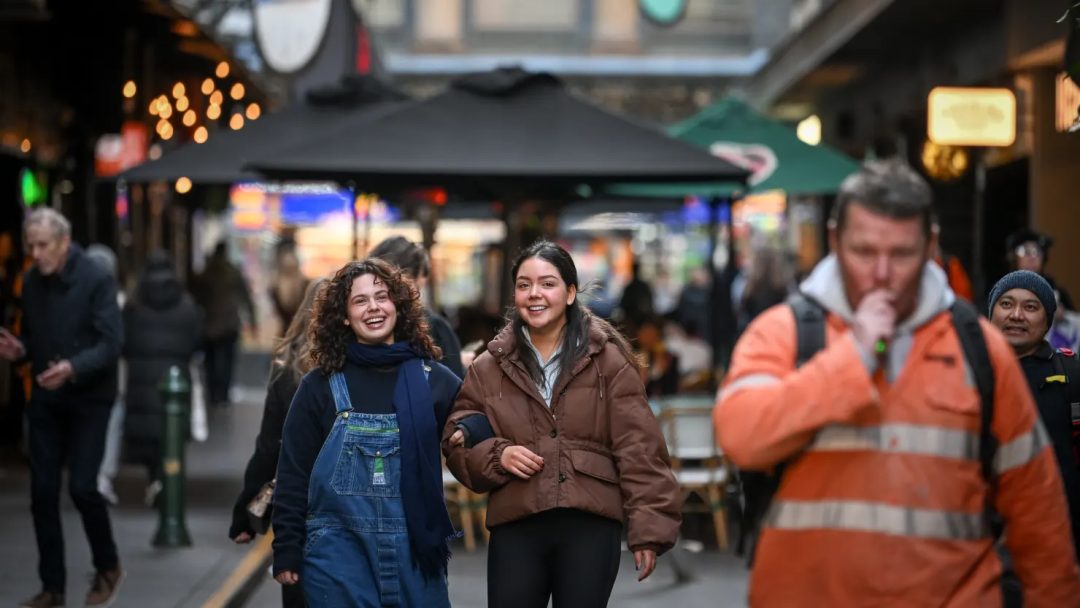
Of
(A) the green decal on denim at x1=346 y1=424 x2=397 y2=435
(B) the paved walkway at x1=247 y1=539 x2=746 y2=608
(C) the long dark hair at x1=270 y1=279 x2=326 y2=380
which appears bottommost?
(B) the paved walkway at x1=247 y1=539 x2=746 y2=608

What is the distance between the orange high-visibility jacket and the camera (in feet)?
12.6

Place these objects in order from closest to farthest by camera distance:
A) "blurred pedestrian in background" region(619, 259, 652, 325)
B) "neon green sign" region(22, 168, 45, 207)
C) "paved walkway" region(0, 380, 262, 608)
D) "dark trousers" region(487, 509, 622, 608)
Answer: "dark trousers" region(487, 509, 622, 608) < "paved walkway" region(0, 380, 262, 608) < "neon green sign" region(22, 168, 45, 207) < "blurred pedestrian in background" region(619, 259, 652, 325)

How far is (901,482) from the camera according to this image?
12.6 feet

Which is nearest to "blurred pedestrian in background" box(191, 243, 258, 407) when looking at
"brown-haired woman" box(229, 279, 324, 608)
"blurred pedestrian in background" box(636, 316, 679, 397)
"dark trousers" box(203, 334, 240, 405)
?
"dark trousers" box(203, 334, 240, 405)

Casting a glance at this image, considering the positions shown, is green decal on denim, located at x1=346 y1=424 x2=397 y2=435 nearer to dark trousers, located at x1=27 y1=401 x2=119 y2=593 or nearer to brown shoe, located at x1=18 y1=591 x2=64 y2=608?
dark trousers, located at x1=27 y1=401 x2=119 y2=593

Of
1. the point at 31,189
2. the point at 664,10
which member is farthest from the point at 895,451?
the point at 664,10

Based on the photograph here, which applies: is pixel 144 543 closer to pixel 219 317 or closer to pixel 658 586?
pixel 658 586

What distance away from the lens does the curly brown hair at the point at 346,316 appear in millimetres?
5719

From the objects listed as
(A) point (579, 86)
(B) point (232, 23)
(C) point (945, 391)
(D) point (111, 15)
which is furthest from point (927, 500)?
(A) point (579, 86)

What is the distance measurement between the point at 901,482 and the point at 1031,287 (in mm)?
2692

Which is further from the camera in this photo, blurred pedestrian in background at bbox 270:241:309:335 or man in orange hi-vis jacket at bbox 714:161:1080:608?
blurred pedestrian in background at bbox 270:241:309:335

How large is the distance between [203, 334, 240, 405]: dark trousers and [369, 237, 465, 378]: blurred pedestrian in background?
47.7 ft

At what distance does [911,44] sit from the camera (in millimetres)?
A: 20453

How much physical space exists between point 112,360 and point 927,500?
224 inches
